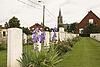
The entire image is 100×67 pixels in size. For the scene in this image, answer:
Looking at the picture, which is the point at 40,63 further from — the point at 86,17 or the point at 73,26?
the point at 73,26

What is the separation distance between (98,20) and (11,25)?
102 ft

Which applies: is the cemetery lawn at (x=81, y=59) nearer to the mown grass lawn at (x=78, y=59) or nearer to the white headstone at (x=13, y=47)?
the mown grass lawn at (x=78, y=59)

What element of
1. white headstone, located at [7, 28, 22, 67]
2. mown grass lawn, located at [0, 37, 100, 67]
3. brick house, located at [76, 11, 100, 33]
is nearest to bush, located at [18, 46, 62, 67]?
white headstone, located at [7, 28, 22, 67]

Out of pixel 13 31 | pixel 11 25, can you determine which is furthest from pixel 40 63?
pixel 11 25

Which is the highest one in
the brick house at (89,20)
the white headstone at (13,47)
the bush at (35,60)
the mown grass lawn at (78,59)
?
the brick house at (89,20)

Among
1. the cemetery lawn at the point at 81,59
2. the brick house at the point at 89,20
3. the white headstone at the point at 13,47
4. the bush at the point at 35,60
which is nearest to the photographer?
the white headstone at the point at 13,47

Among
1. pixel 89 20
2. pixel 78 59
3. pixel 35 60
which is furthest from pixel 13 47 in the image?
pixel 89 20

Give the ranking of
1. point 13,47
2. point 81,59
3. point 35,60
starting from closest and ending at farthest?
point 13,47
point 35,60
point 81,59

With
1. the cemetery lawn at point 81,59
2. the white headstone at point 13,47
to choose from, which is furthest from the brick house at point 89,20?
the white headstone at point 13,47

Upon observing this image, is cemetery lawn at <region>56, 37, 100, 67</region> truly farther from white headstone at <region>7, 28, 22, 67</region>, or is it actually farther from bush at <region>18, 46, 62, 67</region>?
white headstone at <region>7, 28, 22, 67</region>

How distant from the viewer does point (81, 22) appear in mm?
50812

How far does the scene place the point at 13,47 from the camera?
10.5 ft

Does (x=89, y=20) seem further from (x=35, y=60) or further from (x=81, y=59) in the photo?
(x=35, y=60)

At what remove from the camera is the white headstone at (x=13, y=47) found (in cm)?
318
